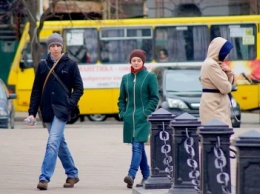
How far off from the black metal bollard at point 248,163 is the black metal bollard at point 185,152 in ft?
10.2

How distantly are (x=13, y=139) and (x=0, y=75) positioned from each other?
75.8 ft

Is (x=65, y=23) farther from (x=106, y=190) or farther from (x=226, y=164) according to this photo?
(x=226, y=164)

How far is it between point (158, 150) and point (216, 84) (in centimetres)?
128

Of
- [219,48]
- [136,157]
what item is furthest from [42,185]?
[219,48]

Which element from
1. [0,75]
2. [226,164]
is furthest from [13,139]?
[0,75]

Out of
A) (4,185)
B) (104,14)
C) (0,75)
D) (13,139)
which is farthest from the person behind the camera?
(0,75)

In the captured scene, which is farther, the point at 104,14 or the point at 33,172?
the point at 104,14

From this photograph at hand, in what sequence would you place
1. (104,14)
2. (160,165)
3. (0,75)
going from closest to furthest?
(160,165) → (104,14) → (0,75)

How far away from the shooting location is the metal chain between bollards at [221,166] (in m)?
8.78

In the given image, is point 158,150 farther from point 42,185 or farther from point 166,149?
point 42,185

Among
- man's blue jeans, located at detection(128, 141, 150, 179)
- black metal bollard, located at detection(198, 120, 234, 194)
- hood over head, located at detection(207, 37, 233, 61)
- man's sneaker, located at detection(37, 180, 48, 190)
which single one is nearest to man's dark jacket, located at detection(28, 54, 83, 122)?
man's sneaker, located at detection(37, 180, 48, 190)

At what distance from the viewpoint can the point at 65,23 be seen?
106 ft

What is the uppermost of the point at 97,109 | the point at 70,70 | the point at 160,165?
the point at 70,70

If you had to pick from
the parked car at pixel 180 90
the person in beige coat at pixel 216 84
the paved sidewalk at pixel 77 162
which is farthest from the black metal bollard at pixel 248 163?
the parked car at pixel 180 90
